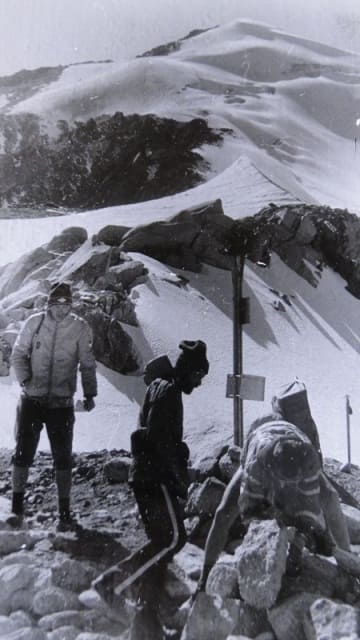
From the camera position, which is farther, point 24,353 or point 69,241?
point 69,241

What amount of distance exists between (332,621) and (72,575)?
743 mm

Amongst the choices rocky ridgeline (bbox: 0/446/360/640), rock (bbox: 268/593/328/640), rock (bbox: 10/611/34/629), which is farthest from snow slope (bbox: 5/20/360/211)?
rock (bbox: 10/611/34/629)

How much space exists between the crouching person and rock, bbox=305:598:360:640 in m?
0.12

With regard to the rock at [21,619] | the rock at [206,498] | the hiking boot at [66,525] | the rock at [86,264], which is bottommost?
the rock at [21,619]

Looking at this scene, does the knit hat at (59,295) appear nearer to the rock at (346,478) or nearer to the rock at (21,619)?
the rock at (21,619)

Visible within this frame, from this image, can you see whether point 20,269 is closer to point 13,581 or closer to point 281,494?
point 13,581

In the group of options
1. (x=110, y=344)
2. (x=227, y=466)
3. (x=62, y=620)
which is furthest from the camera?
(x=110, y=344)


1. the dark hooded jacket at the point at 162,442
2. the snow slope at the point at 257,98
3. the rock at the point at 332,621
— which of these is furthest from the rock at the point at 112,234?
the rock at the point at 332,621

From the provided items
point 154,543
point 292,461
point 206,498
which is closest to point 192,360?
→ point 292,461

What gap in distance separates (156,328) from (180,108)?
101 centimetres

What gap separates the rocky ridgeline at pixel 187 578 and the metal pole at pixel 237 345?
0.23 ft

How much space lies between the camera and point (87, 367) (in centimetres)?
185

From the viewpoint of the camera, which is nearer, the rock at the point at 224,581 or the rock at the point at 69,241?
the rock at the point at 224,581

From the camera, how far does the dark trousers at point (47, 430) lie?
188 cm
